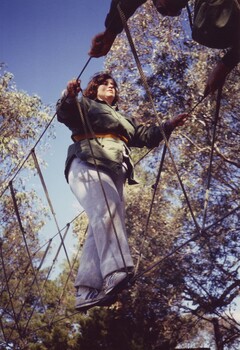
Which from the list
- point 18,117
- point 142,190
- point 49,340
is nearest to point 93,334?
point 49,340

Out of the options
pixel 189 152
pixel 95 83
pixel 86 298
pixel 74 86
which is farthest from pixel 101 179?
pixel 189 152

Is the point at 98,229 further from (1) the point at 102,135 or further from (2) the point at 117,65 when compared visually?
(2) the point at 117,65

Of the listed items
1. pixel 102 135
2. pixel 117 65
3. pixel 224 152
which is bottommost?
pixel 102 135

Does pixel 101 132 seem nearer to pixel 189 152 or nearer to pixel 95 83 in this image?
pixel 95 83

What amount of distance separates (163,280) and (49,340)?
3.28 metres

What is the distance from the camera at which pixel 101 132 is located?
1.93 metres

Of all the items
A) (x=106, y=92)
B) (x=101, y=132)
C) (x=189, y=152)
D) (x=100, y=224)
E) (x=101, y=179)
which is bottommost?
(x=100, y=224)

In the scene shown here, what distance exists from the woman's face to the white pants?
0.47 meters

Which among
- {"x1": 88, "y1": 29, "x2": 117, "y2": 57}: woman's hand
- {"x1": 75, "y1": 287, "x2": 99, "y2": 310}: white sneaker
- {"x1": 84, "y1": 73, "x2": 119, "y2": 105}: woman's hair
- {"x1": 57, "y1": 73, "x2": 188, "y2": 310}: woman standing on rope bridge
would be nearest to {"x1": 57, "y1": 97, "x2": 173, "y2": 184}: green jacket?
{"x1": 57, "y1": 73, "x2": 188, "y2": 310}: woman standing on rope bridge

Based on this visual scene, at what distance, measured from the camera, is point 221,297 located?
8266 mm

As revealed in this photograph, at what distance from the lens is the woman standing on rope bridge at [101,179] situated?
1.61 metres

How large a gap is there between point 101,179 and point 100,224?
24 cm

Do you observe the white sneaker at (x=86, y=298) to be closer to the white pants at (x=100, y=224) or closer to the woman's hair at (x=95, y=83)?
the white pants at (x=100, y=224)

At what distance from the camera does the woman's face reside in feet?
7.12
